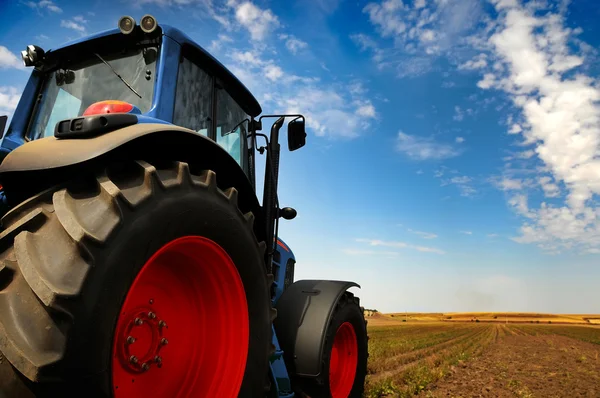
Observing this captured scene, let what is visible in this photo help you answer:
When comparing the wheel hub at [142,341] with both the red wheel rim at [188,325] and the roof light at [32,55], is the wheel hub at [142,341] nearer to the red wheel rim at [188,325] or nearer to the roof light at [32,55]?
the red wheel rim at [188,325]

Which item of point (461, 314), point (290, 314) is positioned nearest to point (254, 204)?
point (290, 314)

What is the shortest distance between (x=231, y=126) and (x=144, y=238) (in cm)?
208

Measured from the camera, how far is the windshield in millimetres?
2664

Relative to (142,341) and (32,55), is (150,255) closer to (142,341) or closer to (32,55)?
(142,341)

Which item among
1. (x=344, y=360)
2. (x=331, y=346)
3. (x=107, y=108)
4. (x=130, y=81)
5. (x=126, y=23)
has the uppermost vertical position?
(x=126, y=23)

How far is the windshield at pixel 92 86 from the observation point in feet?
8.74

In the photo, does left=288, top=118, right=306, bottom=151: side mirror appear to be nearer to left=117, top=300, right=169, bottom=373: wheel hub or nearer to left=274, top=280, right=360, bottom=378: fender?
left=274, top=280, right=360, bottom=378: fender

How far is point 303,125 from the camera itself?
3680 millimetres

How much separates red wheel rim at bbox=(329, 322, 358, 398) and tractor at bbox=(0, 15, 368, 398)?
6.4 inches

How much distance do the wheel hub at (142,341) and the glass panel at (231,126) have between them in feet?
5.79

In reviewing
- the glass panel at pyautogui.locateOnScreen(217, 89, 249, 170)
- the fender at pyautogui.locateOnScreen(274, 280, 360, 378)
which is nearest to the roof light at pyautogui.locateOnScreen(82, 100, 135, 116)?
the glass panel at pyautogui.locateOnScreen(217, 89, 249, 170)

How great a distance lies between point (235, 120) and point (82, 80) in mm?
1196

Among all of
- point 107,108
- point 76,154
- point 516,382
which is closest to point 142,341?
point 76,154

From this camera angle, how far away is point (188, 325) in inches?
85.9
